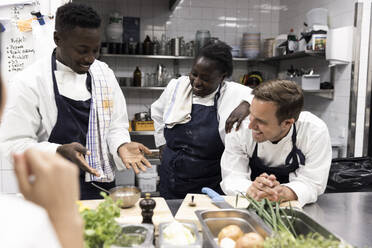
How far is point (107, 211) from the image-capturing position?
3.14ft

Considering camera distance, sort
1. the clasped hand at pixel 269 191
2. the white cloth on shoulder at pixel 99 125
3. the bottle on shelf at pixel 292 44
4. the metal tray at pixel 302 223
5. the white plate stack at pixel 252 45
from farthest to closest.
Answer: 1. the white plate stack at pixel 252 45
2. the bottle on shelf at pixel 292 44
3. the white cloth on shoulder at pixel 99 125
4. the clasped hand at pixel 269 191
5. the metal tray at pixel 302 223

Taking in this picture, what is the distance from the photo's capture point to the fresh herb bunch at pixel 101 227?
91 cm

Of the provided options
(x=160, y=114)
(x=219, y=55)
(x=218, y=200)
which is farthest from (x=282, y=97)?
(x=160, y=114)

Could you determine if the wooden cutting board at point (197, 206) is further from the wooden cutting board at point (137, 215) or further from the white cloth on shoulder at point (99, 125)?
the white cloth on shoulder at point (99, 125)

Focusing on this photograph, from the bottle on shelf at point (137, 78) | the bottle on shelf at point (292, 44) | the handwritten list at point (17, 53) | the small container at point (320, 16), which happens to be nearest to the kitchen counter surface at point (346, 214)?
the handwritten list at point (17, 53)

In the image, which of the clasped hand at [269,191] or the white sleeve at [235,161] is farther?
the white sleeve at [235,161]

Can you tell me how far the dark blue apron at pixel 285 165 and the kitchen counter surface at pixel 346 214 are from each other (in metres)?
0.20

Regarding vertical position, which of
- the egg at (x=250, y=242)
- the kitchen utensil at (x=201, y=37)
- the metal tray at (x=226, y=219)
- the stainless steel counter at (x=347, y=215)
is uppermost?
the kitchen utensil at (x=201, y=37)

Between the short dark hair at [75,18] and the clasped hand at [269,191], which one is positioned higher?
the short dark hair at [75,18]

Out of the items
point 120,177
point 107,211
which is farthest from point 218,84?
point 120,177

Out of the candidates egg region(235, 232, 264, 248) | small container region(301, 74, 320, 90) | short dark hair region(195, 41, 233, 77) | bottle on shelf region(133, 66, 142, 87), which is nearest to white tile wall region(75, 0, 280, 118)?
bottle on shelf region(133, 66, 142, 87)

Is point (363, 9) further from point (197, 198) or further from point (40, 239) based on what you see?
point (40, 239)

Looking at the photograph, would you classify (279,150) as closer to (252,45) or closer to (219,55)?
(219,55)

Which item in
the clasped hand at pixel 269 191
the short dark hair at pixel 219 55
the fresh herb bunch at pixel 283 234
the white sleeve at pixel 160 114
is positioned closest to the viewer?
the fresh herb bunch at pixel 283 234
